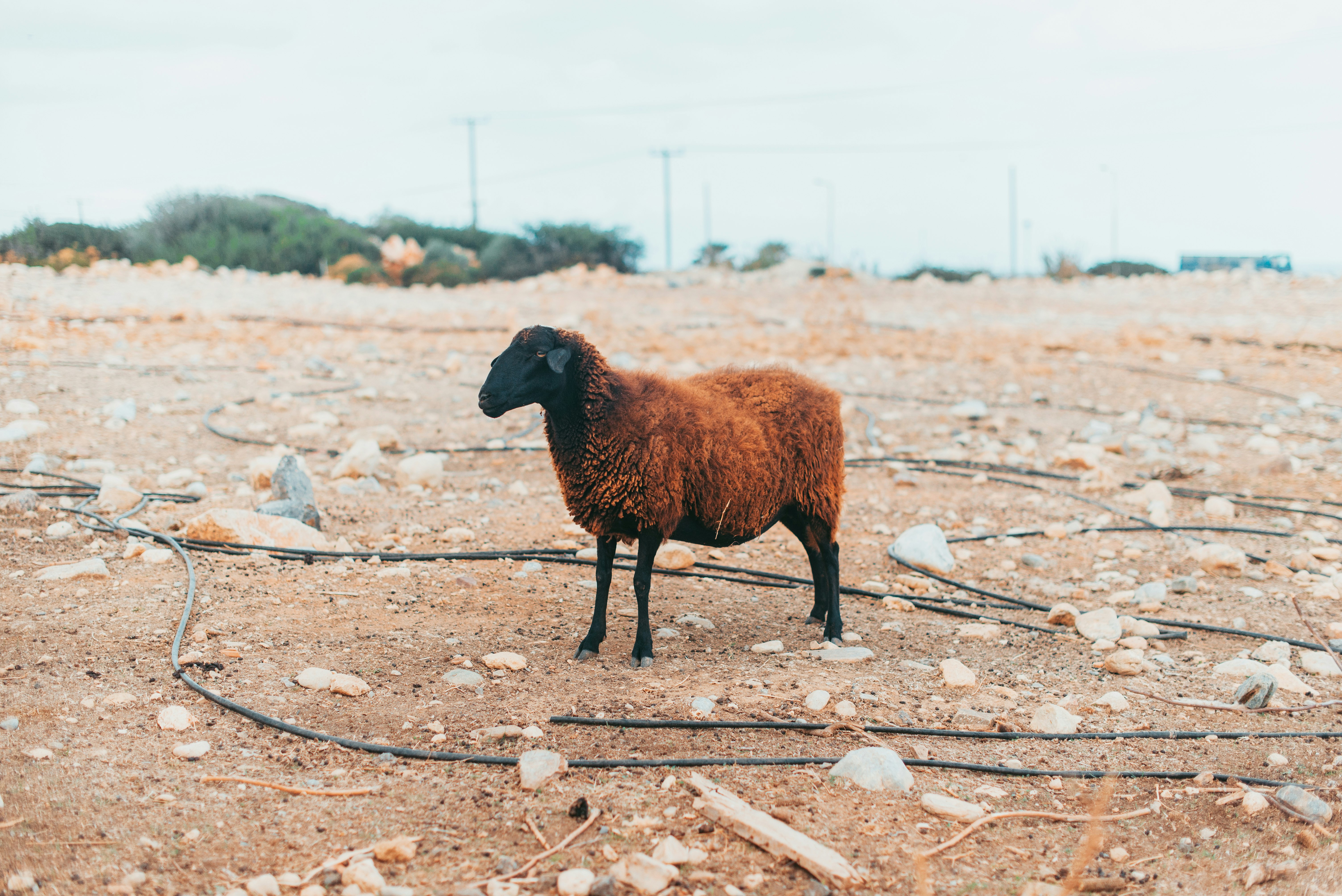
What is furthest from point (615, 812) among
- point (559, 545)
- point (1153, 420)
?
point (1153, 420)

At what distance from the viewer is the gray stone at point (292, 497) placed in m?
5.97

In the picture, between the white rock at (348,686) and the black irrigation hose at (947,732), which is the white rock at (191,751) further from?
the black irrigation hose at (947,732)

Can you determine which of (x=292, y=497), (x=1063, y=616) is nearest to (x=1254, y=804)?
(x=1063, y=616)

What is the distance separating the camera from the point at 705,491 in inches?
181

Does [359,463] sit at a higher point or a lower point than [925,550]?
higher

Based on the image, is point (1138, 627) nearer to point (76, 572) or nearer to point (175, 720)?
point (175, 720)

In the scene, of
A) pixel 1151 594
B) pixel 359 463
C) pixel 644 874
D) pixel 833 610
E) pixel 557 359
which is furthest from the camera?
pixel 359 463

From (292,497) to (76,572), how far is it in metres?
1.36

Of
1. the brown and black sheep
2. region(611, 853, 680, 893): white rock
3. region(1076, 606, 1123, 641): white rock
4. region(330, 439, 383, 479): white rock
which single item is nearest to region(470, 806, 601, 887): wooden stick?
region(611, 853, 680, 893): white rock

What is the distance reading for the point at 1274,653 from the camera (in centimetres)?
476

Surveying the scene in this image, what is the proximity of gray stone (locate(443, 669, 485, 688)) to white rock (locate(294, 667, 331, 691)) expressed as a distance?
46 centimetres

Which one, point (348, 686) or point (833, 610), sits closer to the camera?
point (348, 686)

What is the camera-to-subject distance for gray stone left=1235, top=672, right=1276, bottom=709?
13.7ft

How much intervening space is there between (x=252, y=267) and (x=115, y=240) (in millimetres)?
4162
